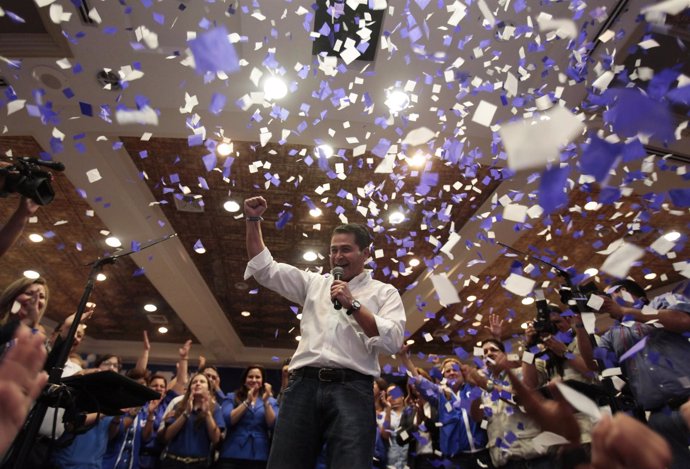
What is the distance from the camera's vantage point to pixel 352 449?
1.50 metres

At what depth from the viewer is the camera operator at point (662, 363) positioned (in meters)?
2.08

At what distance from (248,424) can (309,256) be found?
9.48 feet

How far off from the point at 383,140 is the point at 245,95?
4.20 ft

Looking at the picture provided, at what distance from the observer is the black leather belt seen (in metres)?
1.64

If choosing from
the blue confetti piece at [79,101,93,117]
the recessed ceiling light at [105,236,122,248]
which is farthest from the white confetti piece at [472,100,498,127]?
the recessed ceiling light at [105,236,122,248]

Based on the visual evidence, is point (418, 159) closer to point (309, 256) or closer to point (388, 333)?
point (309, 256)

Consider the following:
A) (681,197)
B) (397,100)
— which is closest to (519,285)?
(681,197)

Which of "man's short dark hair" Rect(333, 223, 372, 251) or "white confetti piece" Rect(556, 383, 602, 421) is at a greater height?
"man's short dark hair" Rect(333, 223, 372, 251)

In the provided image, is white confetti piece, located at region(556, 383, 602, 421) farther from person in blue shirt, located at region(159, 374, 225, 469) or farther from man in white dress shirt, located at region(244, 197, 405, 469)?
person in blue shirt, located at region(159, 374, 225, 469)

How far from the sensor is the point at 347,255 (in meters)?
2.01

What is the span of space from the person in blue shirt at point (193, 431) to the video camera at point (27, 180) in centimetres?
249

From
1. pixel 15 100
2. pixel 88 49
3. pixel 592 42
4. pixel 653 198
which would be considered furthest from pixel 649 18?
pixel 15 100

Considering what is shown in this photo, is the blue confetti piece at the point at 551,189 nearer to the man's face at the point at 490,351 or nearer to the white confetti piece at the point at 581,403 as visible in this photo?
the white confetti piece at the point at 581,403

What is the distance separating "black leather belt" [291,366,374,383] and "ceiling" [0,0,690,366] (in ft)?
3.20
